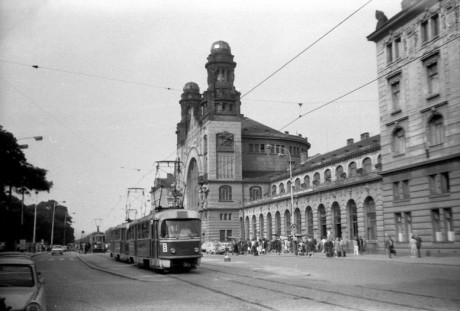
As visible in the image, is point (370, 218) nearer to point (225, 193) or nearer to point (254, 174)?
point (225, 193)

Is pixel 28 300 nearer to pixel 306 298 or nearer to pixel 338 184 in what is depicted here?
pixel 306 298

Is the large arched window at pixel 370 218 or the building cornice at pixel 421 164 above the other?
the building cornice at pixel 421 164

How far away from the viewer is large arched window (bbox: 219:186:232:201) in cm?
8594

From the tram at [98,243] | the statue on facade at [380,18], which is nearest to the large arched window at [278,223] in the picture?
the tram at [98,243]

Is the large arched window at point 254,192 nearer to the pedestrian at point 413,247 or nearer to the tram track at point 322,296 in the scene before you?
the pedestrian at point 413,247

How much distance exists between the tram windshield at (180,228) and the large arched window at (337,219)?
3095 centimetres

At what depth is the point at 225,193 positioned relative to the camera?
86125 millimetres

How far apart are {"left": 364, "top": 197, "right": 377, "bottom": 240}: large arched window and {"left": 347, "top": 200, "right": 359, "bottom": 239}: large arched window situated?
2.29 metres

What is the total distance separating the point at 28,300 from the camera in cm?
906

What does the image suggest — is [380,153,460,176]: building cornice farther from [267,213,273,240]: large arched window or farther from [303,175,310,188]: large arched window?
[267,213,273,240]: large arched window

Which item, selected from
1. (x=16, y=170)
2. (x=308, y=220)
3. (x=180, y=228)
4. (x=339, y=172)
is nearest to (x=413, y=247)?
(x=180, y=228)

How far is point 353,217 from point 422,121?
60.3 feet

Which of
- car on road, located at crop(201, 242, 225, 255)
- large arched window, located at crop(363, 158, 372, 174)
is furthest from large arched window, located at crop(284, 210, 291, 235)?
large arched window, located at crop(363, 158, 372, 174)

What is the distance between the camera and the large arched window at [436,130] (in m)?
32.7
